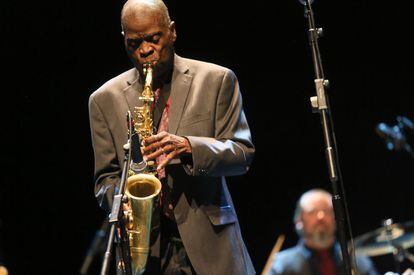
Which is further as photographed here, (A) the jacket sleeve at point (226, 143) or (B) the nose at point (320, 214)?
(B) the nose at point (320, 214)

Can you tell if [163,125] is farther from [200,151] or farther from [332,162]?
[332,162]

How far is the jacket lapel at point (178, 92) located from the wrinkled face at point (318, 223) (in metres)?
2.89

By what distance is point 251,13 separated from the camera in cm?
648

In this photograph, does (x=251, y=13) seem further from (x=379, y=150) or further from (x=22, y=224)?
(x=22, y=224)

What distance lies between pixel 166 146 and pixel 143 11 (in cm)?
66

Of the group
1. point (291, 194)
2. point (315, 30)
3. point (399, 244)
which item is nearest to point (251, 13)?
point (291, 194)

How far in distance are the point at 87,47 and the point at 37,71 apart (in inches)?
17.3

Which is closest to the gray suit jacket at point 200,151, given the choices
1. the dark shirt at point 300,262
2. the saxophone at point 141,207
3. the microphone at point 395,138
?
the saxophone at point 141,207

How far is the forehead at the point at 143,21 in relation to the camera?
3.38 m

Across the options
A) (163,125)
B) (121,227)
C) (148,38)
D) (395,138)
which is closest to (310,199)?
(395,138)

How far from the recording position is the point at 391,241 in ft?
19.1

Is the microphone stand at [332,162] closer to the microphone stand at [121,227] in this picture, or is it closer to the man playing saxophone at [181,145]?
the man playing saxophone at [181,145]

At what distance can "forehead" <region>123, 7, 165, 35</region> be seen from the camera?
133 inches

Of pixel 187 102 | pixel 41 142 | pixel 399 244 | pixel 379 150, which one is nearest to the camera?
pixel 187 102
